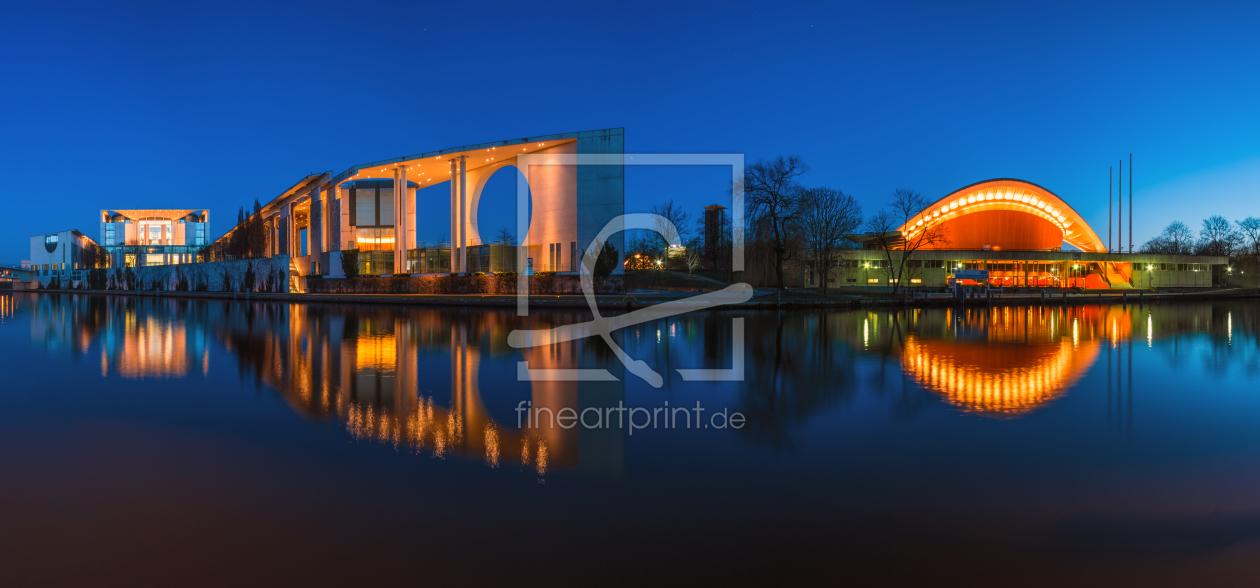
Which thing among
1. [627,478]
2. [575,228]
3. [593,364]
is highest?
[575,228]

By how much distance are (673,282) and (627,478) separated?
46153 mm

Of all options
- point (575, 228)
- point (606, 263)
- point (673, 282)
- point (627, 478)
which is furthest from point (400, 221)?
point (627, 478)

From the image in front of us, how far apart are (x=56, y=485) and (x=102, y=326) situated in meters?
22.8

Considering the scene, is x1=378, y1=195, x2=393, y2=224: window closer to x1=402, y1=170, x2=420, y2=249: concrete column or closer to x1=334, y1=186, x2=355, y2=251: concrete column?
x1=402, y1=170, x2=420, y2=249: concrete column

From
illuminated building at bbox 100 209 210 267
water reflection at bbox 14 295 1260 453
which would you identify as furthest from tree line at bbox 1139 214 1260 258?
illuminated building at bbox 100 209 210 267

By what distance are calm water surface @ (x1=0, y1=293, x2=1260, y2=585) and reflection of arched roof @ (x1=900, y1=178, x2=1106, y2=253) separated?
5875cm

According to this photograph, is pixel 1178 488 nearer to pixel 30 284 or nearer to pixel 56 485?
pixel 56 485

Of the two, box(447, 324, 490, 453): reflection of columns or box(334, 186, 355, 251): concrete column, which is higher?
box(334, 186, 355, 251): concrete column

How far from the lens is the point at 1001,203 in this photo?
65750 millimetres

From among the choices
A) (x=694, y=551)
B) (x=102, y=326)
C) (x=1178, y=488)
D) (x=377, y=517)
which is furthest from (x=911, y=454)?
(x=102, y=326)

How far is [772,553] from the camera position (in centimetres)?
396

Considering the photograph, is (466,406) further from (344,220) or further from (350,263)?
(344,220)

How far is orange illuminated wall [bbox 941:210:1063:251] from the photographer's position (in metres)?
65.9

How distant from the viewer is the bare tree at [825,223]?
160 ft
